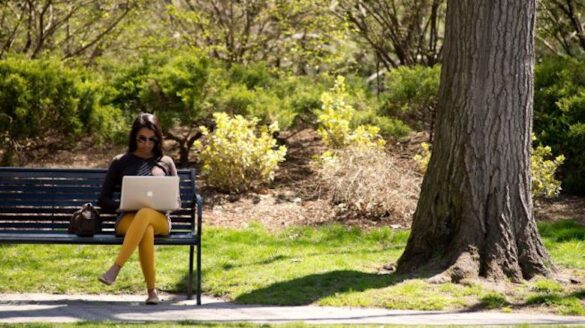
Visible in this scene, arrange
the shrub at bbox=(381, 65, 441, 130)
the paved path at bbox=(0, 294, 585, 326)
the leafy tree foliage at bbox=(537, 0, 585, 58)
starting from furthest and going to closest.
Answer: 1. the leafy tree foliage at bbox=(537, 0, 585, 58)
2. the shrub at bbox=(381, 65, 441, 130)
3. the paved path at bbox=(0, 294, 585, 326)

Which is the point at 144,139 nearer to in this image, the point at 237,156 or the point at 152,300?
the point at 152,300

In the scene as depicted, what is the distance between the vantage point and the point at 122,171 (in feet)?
27.2

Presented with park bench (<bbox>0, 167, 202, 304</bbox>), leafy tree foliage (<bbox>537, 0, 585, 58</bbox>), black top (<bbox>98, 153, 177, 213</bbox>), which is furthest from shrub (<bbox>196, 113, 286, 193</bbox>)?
leafy tree foliage (<bbox>537, 0, 585, 58</bbox>)

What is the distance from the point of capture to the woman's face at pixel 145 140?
27.2 feet

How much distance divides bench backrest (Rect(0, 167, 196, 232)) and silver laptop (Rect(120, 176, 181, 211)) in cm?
67

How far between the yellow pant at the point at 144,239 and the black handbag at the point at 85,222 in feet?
0.82

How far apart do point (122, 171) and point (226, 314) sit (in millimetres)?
1579

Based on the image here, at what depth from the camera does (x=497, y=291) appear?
7992mm

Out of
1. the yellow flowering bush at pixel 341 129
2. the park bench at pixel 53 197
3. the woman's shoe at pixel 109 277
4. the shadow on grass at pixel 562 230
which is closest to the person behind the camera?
the woman's shoe at pixel 109 277

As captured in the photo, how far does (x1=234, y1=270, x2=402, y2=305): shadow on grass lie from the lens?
8030 mm

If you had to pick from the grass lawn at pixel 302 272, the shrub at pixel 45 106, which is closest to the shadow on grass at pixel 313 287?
the grass lawn at pixel 302 272

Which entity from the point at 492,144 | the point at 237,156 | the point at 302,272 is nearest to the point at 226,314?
the point at 302,272

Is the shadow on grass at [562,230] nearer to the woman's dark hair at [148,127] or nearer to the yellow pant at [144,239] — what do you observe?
the woman's dark hair at [148,127]

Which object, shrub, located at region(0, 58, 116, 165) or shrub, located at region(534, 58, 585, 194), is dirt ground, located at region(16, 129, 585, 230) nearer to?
shrub, located at region(534, 58, 585, 194)
